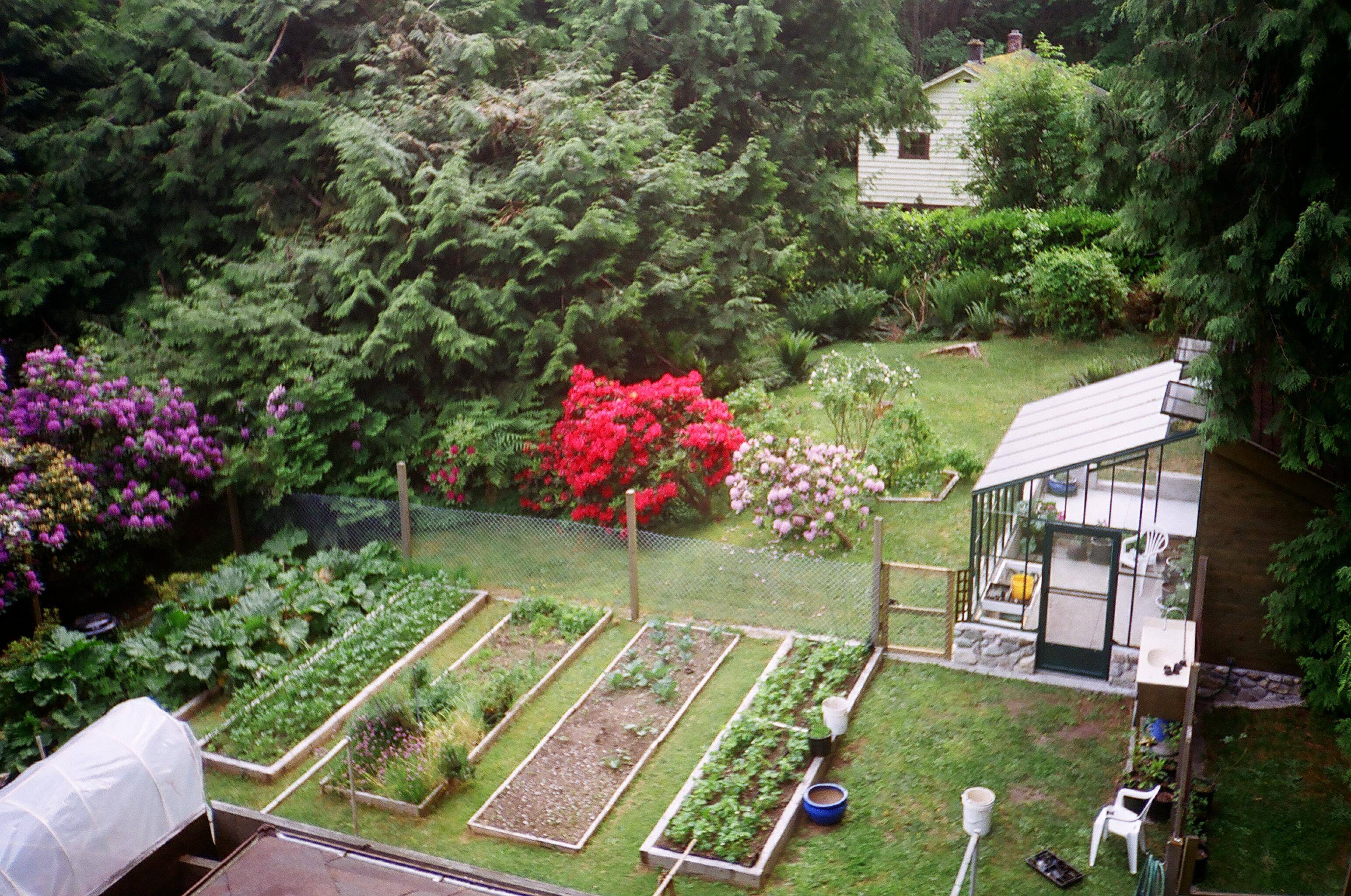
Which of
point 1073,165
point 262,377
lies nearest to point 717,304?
point 262,377

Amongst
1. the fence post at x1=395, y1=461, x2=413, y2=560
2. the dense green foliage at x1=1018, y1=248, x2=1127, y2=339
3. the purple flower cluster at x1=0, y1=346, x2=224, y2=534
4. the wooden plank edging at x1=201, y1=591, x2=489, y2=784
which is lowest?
the wooden plank edging at x1=201, y1=591, x2=489, y2=784

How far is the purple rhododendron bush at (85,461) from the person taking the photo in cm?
1102

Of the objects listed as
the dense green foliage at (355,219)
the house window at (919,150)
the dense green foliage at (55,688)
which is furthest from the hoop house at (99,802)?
the house window at (919,150)

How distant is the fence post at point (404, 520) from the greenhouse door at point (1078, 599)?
22.7 ft

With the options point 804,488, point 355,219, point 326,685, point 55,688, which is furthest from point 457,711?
point 355,219

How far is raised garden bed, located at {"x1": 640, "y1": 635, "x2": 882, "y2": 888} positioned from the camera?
27.0 ft

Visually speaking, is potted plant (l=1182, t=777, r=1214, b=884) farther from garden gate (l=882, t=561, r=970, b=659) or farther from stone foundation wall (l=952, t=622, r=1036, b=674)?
garden gate (l=882, t=561, r=970, b=659)

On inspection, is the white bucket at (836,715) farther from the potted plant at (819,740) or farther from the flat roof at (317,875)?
the flat roof at (317,875)

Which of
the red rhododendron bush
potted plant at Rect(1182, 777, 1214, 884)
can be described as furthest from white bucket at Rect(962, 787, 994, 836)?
the red rhododendron bush

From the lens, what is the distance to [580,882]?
8172mm

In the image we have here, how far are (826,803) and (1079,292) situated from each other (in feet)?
42.0

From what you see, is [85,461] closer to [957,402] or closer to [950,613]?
[950,613]

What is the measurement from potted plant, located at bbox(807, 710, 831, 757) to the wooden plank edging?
4.16 m

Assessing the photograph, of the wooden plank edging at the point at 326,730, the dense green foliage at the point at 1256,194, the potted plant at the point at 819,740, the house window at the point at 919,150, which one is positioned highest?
the house window at the point at 919,150
